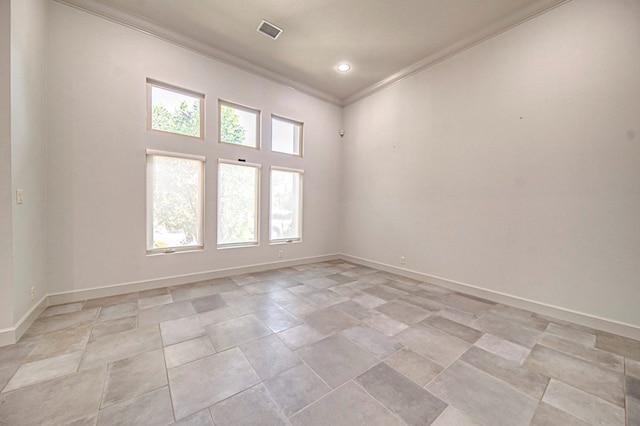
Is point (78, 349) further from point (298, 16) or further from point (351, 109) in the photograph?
point (351, 109)

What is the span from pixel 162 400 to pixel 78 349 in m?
1.19

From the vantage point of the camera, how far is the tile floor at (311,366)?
149 centimetres

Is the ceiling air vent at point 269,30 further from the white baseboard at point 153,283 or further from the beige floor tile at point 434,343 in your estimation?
the beige floor tile at point 434,343

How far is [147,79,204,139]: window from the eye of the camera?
11.8 ft

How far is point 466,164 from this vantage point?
3.70 metres

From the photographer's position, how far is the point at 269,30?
3.49 m

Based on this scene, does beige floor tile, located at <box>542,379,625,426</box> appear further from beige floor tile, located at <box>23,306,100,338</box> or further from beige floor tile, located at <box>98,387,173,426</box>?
beige floor tile, located at <box>23,306,100,338</box>

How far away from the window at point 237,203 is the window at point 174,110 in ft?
2.32

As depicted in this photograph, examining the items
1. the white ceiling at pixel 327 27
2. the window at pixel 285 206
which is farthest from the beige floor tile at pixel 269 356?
the white ceiling at pixel 327 27

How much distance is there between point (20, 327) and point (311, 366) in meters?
2.72

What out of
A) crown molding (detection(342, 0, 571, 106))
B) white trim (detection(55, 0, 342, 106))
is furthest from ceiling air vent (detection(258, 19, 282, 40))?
crown molding (detection(342, 0, 571, 106))

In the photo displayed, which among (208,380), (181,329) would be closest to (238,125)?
(181,329)

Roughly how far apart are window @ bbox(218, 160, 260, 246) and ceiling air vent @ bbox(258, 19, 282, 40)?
2.02m

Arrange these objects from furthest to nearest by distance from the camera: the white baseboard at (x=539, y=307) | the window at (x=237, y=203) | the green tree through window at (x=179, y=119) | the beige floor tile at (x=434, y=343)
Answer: the window at (x=237, y=203) < the green tree through window at (x=179, y=119) < the white baseboard at (x=539, y=307) < the beige floor tile at (x=434, y=343)
